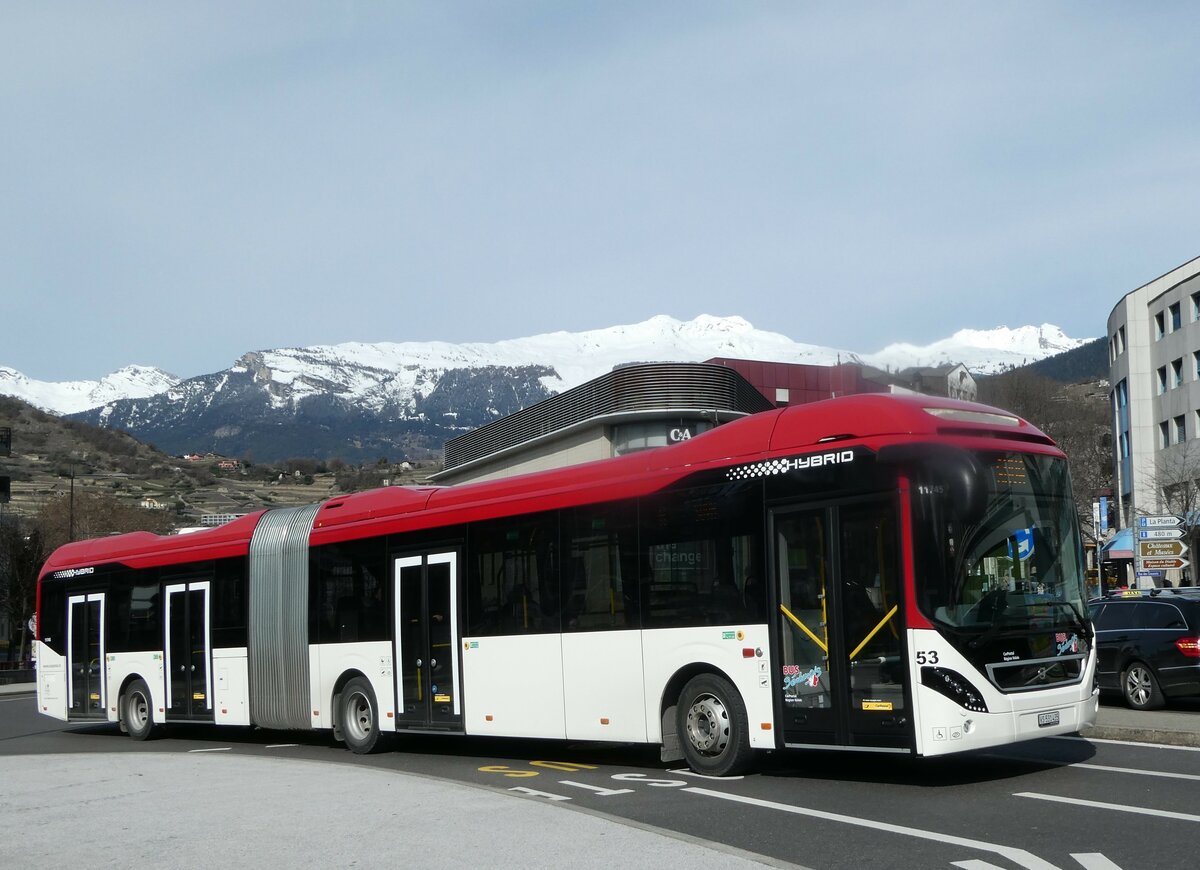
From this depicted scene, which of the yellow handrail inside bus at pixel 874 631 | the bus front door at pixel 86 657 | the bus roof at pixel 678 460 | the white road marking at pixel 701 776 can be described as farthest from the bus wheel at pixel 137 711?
the yellow handrail inside bus at pixel 874 631

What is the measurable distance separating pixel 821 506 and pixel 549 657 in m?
4.14

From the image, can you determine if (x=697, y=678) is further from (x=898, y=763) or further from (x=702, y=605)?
(x=898, y=763)

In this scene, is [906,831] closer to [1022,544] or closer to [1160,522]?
[1022,544]

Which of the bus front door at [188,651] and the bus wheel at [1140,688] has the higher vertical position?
the bus front door at [188,651]

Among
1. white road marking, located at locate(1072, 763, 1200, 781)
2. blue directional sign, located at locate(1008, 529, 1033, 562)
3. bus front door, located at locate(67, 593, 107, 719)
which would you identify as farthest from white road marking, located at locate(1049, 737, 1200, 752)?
bus front door, located at locate(67, 593, 107, 719)

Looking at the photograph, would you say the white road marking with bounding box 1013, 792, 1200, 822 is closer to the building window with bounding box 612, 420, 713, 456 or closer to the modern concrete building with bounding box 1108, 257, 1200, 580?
the building window with bounding box 612, 420, 713, 456

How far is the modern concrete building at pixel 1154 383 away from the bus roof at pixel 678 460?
161 feet

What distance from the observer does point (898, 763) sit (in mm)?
12945

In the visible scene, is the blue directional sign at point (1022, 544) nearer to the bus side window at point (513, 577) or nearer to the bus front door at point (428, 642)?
the bus side window at point (513, 577)

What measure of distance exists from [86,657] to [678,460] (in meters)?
13.7

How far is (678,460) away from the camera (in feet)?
42.7

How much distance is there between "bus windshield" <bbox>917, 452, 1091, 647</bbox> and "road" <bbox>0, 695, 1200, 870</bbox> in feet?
4.58

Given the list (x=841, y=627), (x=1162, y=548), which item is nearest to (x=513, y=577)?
(x=841, y=627)

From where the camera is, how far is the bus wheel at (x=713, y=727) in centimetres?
1200
